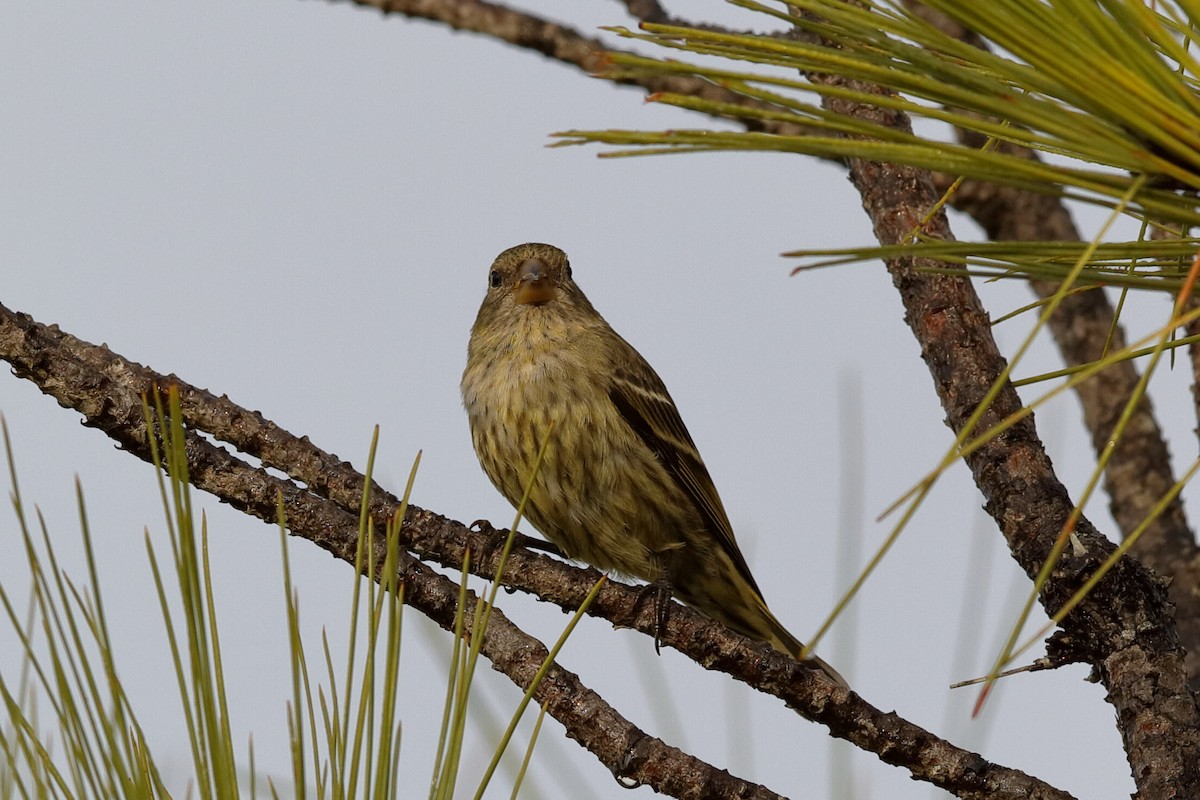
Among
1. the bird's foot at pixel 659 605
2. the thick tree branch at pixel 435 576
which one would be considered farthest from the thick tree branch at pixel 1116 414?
the thick tree branch at pixel 435 576

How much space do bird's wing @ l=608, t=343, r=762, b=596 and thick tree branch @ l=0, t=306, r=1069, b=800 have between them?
2.31 meters

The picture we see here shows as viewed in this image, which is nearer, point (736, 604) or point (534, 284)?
point (736, 604)

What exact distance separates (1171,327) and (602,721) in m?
1.35

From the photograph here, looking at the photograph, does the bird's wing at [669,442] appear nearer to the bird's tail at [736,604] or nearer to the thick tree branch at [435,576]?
the bird's tail at [736,604]

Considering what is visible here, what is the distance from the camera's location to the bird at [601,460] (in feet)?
16.5

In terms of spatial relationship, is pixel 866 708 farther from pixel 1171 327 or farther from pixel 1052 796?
pixel 1171 327

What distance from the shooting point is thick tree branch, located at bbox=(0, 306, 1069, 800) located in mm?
2416

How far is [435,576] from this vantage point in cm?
268

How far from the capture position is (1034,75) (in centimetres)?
155

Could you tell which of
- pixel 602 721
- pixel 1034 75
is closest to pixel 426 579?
pixel 602 721

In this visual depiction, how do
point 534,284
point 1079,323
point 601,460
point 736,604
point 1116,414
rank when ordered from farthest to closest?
point 534,284 → point 736,604 → point 601,460 → point 1079,323 → point 1116,414

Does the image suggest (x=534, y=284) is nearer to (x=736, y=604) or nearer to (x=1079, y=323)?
(x=736, y=604)

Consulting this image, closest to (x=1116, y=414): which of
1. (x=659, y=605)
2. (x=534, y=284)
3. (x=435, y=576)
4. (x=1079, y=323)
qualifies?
(x=1079, y=323)

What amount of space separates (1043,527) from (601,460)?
2.42 m
